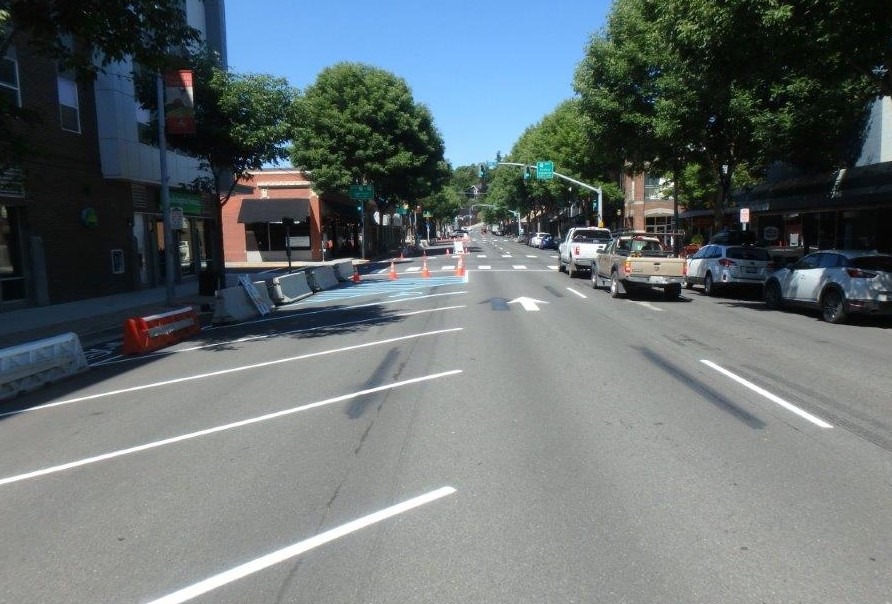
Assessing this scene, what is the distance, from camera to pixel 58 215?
20219 millimetres

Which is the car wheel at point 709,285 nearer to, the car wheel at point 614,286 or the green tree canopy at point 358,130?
the car wheel at point 614,286

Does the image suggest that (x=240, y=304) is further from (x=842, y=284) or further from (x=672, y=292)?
(x=842, y=284)

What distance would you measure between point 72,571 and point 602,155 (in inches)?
1096

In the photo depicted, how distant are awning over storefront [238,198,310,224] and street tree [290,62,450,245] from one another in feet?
7.18

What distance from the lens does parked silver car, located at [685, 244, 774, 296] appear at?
2059cm

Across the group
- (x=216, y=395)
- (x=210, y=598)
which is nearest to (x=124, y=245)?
(x=216, y=395)

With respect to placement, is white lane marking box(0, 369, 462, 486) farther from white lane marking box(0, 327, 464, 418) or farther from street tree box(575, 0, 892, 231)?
street tree box(575, 0, 892, 231)

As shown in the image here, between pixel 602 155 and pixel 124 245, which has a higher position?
pixel 602 155

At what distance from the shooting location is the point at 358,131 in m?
42.5

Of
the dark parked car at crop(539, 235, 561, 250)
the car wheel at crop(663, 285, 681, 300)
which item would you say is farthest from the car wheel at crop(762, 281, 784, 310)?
the dark parked car at crop(539, 235, 561, 250)

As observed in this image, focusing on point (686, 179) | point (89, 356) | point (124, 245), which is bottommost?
point (89, 356)

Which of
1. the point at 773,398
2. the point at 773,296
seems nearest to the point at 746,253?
the point at 773,296

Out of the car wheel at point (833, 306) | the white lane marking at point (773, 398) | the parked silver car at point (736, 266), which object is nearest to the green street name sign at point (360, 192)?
the parked silver car at point (736, 266)

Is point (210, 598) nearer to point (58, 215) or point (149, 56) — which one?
point (149, 56)
